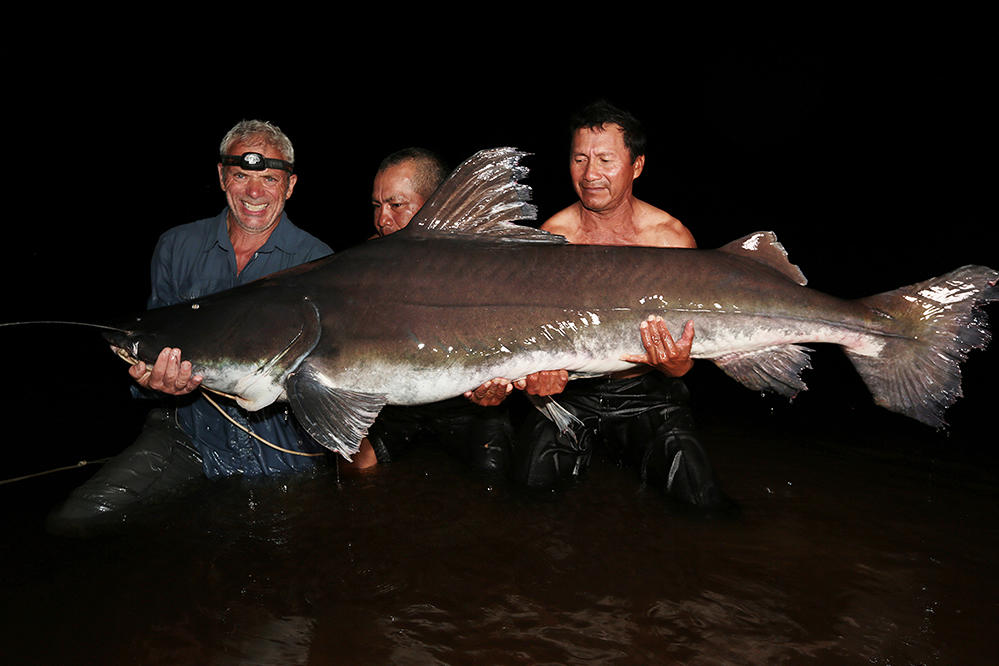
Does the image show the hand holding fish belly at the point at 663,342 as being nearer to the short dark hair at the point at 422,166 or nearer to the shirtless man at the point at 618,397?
the shirtless man at the point at 618,397

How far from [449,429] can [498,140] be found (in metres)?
28.0

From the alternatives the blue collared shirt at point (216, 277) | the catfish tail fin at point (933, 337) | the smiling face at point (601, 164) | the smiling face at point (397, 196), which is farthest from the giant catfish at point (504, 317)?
the smiling face at point (397, 196)

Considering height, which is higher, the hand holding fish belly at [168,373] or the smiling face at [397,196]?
the smiling face at [397,196]

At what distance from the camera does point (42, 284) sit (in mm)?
13359

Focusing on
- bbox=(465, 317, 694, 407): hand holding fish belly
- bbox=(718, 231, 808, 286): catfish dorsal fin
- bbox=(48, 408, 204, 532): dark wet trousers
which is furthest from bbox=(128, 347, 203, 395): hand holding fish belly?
bbox=(718, 231, 808, 286): catfish dorsal fin

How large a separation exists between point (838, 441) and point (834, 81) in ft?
77.9

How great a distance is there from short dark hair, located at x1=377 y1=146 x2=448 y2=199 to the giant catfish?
1.33 metres

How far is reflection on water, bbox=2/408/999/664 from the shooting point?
7.14 feet

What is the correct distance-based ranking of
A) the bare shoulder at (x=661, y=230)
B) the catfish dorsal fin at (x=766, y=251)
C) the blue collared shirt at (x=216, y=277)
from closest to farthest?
the catfish dorsal fin at (x=766, y=251)
the blue collared shirt at (x=216, y=277)
the bare shoulder at (x=661, y=230)

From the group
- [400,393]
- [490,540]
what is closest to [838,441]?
[490,540]

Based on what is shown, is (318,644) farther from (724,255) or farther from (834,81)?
(834,81)

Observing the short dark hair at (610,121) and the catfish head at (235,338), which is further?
the short dark hair at (610,121)

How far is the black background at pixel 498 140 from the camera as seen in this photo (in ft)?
44.0

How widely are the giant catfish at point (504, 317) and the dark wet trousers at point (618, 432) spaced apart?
2.91ft
